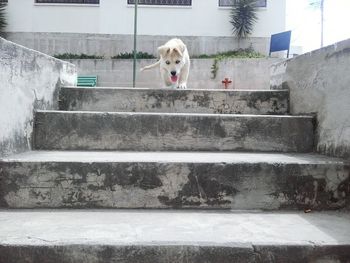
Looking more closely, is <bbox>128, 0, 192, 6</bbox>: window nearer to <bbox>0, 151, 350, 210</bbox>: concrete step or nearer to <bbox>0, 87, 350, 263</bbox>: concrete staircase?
<bbox>0, 87, 350, 263</bbox>: concrete staircase

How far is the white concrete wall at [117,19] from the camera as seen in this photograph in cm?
1321

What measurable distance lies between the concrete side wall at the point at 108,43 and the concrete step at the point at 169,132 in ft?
32.0

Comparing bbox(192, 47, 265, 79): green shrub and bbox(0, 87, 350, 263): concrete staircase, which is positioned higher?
bbox(192, 47, 265, 79): green shrub

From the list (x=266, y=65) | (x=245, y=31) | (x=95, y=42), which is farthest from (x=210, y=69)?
(x=95, y=42)

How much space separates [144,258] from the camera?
6.15 feet

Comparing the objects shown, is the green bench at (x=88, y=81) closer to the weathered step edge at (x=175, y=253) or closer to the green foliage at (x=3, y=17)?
the green foliage at (x=3, y=17)

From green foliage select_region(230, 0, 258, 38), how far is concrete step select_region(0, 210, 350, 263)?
11.6 m

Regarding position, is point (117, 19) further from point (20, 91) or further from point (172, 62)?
point (20, 91)

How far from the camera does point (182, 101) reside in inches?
147

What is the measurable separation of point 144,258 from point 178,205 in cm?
64

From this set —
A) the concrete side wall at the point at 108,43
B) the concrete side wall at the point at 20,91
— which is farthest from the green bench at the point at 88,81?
the concrete side wall at the point at 20,91

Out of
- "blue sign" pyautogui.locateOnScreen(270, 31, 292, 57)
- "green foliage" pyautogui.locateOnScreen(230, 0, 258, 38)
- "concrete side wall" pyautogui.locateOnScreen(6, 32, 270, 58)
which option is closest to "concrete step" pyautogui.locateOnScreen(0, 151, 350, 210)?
"blue sign" pyautogui.locateOnScreen(270, 31, 292, 57)

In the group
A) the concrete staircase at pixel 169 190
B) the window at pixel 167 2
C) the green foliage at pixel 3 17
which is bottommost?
the concrete staircase at pixel 169 190

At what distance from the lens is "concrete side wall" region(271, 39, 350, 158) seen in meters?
2.68
